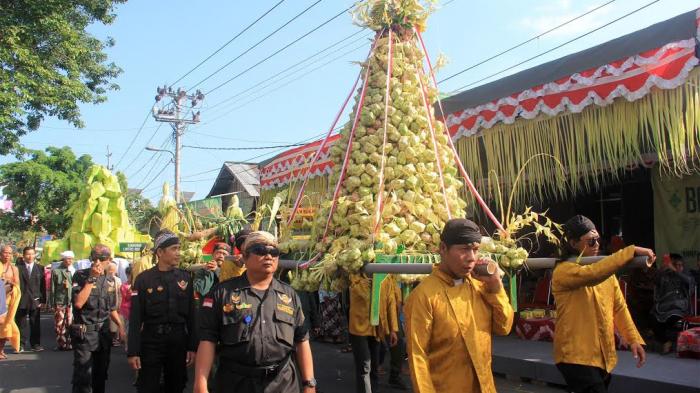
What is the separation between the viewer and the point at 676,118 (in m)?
5.40

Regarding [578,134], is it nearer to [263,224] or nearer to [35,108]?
[263,224]

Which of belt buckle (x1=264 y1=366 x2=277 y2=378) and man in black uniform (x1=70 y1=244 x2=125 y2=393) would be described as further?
man in black uniform (x1=70 y1=244 x2=125 y2=393)

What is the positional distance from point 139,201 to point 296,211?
1566 inches

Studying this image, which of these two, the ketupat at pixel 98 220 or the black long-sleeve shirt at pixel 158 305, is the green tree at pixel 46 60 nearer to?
the ketupat at pixel 98 220

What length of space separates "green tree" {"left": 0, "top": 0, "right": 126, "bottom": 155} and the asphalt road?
17.5ft

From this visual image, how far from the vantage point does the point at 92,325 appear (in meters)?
6.06

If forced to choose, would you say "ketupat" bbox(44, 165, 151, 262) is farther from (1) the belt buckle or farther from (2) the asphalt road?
(1) the belt buckle

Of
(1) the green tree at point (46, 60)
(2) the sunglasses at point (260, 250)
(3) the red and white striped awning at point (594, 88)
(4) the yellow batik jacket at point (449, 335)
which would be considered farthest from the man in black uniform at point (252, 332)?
(1) the green tree at point (46, 60)

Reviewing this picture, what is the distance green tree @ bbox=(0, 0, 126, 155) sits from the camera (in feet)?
41.1

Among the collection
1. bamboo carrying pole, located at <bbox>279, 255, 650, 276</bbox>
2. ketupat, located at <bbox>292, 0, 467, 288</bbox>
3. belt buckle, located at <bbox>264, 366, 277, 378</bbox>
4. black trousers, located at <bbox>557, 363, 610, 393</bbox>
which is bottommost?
Result: black trousers, located at <bbox>557, 363, 610, 393</bbox>

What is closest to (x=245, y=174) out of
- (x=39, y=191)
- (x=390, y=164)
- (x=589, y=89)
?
(x=39, y=191)

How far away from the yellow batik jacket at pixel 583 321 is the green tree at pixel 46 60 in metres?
12.0

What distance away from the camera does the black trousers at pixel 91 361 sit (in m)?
5.88

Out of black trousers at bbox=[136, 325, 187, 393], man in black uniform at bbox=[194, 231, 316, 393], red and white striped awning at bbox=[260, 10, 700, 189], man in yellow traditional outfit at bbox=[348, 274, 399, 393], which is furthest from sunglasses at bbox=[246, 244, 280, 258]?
man in yellow traditional outfit at bbox=[348, 274, 399, 393]
